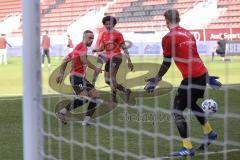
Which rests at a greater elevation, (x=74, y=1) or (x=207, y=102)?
(x=74, y=1)

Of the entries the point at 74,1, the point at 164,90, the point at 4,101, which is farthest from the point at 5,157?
the point at 4,101

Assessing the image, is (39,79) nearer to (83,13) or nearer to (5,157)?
(83,13)

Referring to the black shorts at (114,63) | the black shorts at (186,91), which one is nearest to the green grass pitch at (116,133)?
the black shorts at (186,91)

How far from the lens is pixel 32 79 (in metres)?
3.30

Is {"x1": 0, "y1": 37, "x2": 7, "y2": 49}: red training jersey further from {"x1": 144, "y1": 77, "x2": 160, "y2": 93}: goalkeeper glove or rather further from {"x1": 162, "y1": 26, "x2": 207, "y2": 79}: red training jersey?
{"x1": 144, "y1": 77, "x2": 160, "y2": 93}: goalkeeper glove

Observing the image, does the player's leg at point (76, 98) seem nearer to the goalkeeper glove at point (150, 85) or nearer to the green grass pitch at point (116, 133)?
the green grass pitch at point (116, 133)

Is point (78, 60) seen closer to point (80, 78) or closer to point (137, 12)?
point (80, 78)

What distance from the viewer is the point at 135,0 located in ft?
15.3

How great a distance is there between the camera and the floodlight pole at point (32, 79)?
3.27 metres

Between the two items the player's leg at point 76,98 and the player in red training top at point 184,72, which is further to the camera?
the player's leg at point 76,98

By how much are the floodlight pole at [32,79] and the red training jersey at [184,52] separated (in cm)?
171

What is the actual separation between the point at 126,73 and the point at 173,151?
5090 millimetres

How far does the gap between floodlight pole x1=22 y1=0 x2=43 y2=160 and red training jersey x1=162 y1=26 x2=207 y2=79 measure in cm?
171

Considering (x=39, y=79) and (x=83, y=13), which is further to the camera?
(x=83, y=13)
